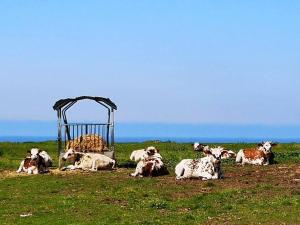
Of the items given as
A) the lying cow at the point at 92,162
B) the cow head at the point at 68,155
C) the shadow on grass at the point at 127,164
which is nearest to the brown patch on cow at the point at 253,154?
the shadow on grass at the point at 127,164

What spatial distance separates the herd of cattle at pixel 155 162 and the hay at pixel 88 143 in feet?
8.15

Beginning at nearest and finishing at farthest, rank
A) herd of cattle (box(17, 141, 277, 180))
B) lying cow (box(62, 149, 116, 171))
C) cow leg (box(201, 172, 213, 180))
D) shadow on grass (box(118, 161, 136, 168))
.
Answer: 1. cow leg (box(201, 172, 213, 180))
2. herd of cattle (box(17, 141, 277, 180))
3. lying cow (box(62, 149, 116, 171))
4. shadow on grass (box(118, 161, 136, 168))

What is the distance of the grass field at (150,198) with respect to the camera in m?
20.7

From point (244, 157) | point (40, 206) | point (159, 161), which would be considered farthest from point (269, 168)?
point (40, 206)

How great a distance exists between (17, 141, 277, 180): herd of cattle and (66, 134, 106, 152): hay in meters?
2.49

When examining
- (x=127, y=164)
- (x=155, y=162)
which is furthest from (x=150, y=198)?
(x=127, y=164)

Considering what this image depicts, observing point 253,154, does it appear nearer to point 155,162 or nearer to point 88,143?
point 155,162

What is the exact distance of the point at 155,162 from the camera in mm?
35000

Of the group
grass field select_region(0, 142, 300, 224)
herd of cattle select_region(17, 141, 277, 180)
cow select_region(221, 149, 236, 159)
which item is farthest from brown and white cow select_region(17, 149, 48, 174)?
cow select_region(221, 149, 236, 159)

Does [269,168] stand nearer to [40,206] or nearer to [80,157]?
[80,157]

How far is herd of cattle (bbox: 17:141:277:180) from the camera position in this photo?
3294cm

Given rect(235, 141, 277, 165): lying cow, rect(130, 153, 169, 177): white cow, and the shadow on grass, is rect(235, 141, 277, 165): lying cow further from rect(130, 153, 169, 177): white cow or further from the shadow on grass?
rect(130, 153, 169, 177): white cow

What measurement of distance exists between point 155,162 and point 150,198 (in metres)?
9.61

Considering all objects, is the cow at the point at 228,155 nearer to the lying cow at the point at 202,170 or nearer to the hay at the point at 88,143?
the hay at the point at 88,143
